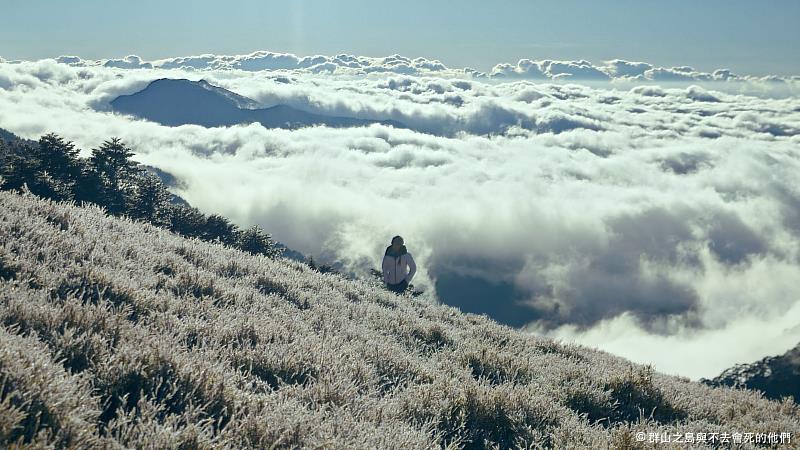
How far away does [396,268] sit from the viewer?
45.8 ft

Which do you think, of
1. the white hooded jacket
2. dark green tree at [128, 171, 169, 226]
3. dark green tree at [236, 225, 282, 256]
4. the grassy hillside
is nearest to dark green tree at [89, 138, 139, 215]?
dark green tree at [128, 171, 169, 226]

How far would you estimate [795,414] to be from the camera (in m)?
7.48

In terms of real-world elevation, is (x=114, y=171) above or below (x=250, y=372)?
above

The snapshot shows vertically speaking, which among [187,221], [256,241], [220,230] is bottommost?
[256,241]

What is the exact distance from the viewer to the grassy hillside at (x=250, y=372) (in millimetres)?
3162

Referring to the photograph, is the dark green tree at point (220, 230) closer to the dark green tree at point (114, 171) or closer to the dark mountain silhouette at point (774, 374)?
the dark green tree at point (114, 171)

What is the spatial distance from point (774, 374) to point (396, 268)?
33273mm

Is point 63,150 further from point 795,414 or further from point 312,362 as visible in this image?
point 795,414

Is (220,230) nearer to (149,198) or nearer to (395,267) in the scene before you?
(149,198)

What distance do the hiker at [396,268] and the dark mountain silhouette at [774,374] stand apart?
2514 centimetres

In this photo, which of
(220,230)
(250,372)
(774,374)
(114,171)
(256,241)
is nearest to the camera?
(250,372)

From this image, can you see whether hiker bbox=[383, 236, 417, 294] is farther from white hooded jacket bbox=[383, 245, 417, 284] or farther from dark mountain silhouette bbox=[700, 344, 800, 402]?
dark mountain silhouette bbox=[700, 344, 800, 402]

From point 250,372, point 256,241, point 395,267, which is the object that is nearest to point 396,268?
point 395,267

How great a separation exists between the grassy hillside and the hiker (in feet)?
17.4
